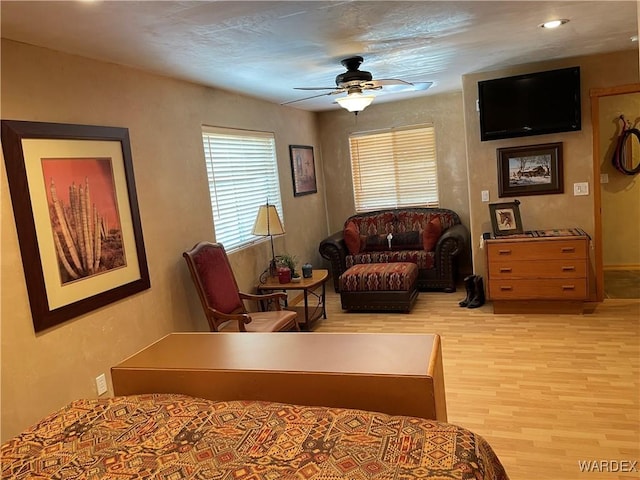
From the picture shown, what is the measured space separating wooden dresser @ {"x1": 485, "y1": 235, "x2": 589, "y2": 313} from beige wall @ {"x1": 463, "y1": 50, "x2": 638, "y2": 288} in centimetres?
52

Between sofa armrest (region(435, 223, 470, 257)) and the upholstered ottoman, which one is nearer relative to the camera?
the upholstered ottoman

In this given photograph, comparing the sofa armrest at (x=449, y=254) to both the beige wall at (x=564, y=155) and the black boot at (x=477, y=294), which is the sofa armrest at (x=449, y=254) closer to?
the beige wall at (x=564, y=155)

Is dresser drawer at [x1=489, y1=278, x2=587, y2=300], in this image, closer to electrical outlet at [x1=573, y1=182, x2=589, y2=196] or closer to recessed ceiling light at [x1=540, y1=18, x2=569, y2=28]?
electrical outlet at [x1=573, y1=182, x2=589, y2=196]

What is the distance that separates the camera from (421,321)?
15.8 ft

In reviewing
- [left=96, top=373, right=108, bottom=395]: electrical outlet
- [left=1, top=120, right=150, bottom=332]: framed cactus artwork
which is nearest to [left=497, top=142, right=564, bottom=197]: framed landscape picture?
[left=1, top=120, right=150, bottom=332]: framed cactus artwork

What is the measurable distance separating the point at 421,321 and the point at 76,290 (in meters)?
3.22

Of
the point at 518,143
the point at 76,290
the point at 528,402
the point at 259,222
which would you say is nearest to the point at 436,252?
the point at 518,143

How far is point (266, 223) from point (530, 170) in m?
2.77

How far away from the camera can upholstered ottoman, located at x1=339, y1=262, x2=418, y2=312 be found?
16.7 ft

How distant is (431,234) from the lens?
5.84 metres

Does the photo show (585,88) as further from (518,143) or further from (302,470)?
(302,470)

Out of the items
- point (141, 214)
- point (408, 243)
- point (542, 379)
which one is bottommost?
point (542, 379)

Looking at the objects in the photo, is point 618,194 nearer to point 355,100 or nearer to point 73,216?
point 355,100

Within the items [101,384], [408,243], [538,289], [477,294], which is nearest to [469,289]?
[477,294]
